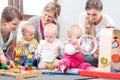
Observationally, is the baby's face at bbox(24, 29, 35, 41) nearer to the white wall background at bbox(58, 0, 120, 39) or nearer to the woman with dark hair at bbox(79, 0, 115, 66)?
the woman with dark hair at bbox(79, 0, 115, 66)

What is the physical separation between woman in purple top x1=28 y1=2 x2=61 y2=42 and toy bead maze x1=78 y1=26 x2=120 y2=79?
77 centimetres

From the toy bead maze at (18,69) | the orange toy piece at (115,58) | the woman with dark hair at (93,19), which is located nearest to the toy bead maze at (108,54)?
the orange toy piece at (115,58)

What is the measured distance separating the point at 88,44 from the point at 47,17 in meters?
0.71

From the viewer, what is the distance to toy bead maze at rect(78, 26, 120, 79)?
80 centimetres

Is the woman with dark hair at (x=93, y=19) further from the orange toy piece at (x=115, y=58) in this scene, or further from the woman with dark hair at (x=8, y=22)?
the orange toy piece at (x=115, y=58)

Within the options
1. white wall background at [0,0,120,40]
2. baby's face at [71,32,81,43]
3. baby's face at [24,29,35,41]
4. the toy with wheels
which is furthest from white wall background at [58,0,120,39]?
the toy with wheels

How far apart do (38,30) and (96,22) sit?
40 centimetres

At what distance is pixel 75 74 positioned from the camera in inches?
36.2

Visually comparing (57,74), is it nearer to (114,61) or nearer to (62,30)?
(114,61)

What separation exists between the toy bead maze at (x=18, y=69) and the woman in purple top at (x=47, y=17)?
0.49 m

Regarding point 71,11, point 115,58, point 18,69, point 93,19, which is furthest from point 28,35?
point 71,11

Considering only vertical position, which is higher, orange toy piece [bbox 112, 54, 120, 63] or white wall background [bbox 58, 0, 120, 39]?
white wall background [bbox 58, 0, 120, 39]

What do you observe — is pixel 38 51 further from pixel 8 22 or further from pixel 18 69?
pixel 18 69

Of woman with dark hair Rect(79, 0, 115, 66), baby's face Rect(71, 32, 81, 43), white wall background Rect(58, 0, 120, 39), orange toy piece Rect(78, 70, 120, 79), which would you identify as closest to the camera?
orange toy piece Rect(78, 70, 120, 79)
